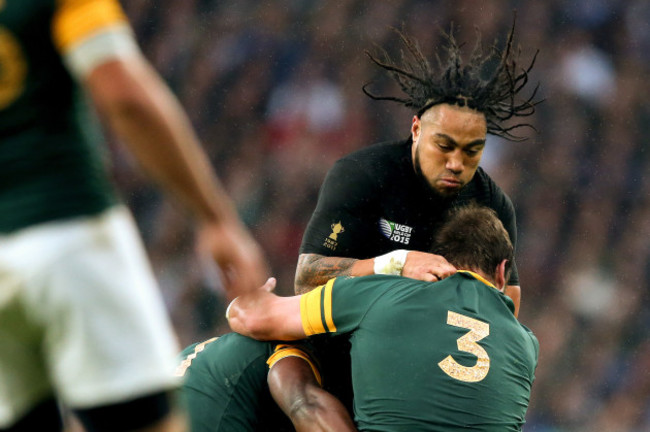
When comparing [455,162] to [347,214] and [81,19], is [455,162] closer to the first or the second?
[347,214]

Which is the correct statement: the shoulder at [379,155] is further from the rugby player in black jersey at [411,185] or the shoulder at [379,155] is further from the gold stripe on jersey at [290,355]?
the gold stripe on jersey at [290,355]

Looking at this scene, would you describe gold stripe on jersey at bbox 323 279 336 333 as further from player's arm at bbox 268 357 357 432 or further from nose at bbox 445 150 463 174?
nose at bbox 445 150 463 174

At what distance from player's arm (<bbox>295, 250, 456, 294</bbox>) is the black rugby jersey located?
8 centimetres

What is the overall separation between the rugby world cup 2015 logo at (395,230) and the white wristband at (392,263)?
365mm

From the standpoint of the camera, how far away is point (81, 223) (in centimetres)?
150

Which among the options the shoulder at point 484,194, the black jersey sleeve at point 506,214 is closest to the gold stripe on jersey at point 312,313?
the shoulder at point 484,194

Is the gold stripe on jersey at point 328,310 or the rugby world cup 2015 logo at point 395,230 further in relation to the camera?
the rugby world cup 2015 logo at point 395,230

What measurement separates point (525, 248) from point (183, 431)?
6.19 meters

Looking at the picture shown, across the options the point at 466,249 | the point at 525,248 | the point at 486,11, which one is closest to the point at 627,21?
the point at 486,11

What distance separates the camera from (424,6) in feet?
26.6

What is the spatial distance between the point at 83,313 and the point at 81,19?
1.66ft

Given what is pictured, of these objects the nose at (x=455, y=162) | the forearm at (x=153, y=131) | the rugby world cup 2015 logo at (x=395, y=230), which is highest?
the forearm at (x=153, y=131)

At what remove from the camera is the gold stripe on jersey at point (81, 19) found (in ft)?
4.81

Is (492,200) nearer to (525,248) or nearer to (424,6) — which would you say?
(525,248)
